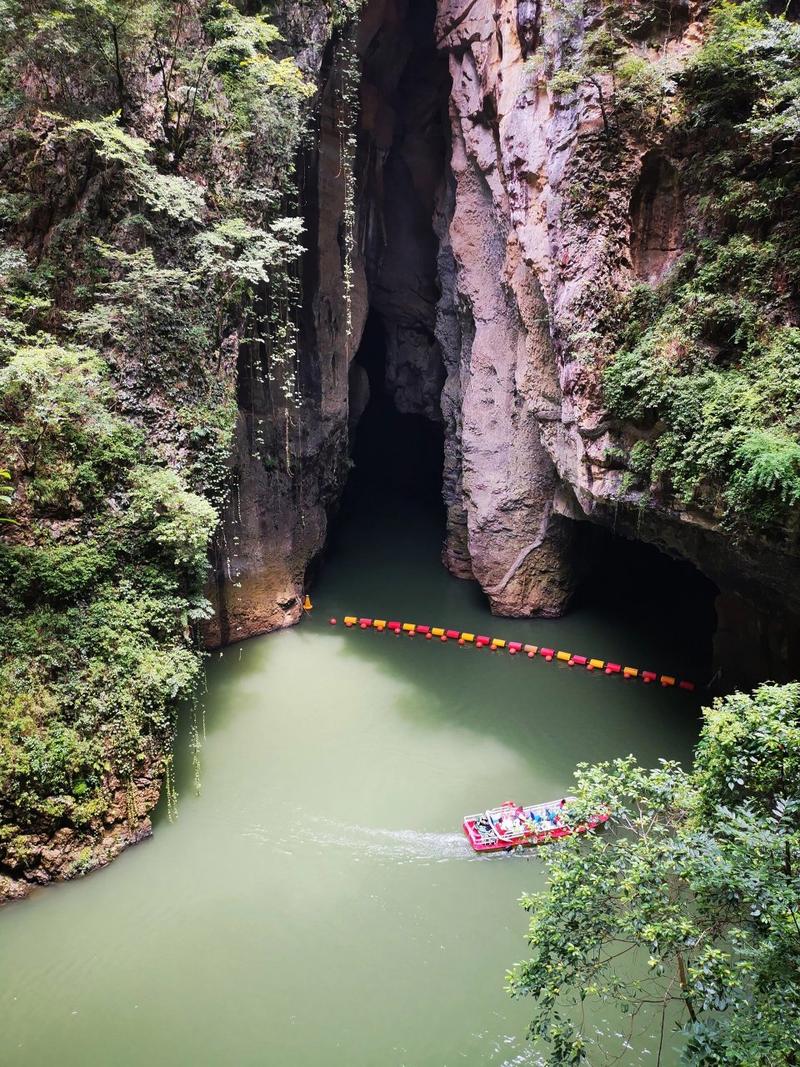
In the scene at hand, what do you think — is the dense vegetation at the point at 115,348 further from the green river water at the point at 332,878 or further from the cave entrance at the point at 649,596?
the cave entrance at the point at 649,596

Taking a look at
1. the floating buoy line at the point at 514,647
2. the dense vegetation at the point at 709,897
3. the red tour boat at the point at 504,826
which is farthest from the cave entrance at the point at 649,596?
the dense vegetation at the point at 709,897

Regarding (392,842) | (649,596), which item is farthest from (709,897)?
(649,596)

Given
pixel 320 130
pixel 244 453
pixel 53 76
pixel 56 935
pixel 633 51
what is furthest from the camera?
pixel 320 130

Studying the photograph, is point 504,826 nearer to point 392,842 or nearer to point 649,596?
point 392,842

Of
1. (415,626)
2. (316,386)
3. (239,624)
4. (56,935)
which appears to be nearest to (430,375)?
(316,386)

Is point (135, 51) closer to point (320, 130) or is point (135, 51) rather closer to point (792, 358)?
point (320, 130)
